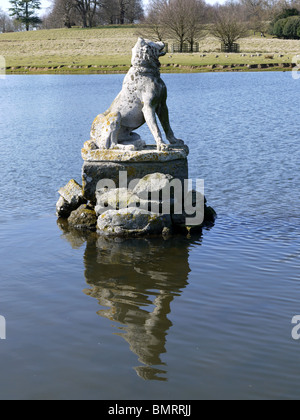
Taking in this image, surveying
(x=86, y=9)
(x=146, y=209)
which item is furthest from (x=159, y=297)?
(x=86, y=9)

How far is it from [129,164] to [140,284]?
3.17m

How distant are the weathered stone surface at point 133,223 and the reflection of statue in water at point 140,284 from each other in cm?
19

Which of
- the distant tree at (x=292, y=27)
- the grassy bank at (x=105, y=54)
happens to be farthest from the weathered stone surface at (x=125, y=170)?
the distant tree at (x=292, y=27)

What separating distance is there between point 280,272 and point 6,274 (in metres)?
3.89

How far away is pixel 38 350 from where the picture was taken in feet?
20.4

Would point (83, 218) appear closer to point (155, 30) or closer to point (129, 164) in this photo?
point (129, 164)

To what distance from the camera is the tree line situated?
229 feet

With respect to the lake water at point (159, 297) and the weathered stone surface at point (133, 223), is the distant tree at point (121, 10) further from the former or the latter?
the weathered stone surface at point (133, 223)

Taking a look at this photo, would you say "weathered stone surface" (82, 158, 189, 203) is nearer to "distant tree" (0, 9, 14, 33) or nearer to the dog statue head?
the dog statue head

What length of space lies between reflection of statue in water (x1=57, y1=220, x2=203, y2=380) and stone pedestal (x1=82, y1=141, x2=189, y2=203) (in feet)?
3.64

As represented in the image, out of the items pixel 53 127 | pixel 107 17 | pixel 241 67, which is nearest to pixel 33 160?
pixel 53 127

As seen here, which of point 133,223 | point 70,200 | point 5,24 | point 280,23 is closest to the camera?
point 133,223

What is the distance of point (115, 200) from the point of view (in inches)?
412
